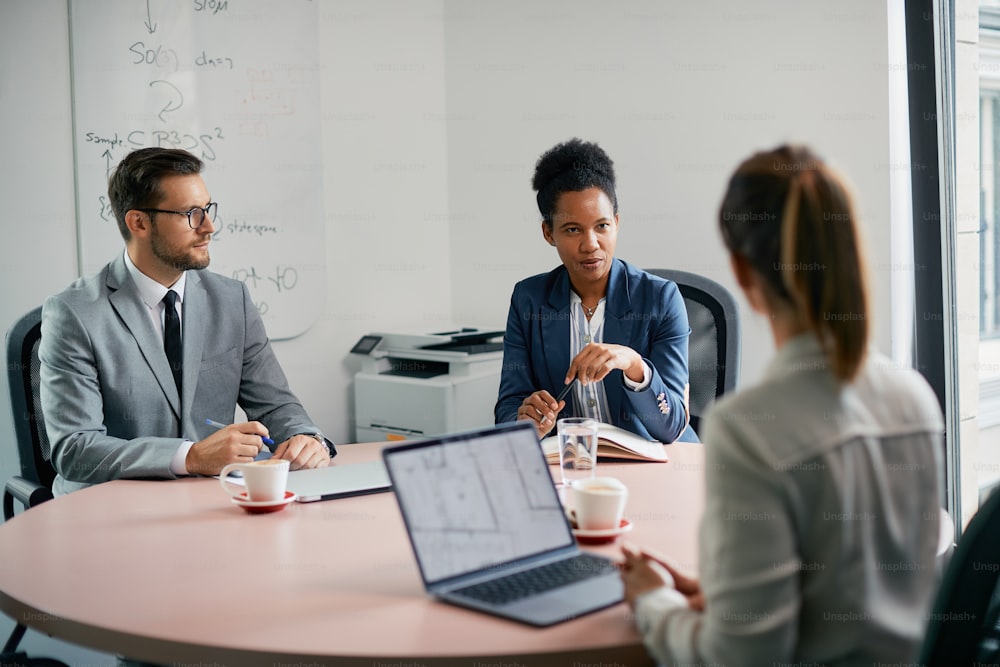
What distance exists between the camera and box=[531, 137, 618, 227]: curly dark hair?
245cm

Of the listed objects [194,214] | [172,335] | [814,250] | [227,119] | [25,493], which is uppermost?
[227,119]

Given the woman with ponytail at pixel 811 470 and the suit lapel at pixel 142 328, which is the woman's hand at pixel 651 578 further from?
the suit lapel at pixel 142 328

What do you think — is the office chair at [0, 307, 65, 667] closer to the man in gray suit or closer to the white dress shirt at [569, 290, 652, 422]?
the man in gray suit

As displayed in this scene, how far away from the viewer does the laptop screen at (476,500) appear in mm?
1203

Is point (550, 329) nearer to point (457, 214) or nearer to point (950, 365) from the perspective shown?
point (950, 365)

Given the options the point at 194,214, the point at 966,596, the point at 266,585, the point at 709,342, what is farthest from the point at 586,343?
the point at 966,596

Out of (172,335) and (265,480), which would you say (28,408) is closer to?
(172,335)

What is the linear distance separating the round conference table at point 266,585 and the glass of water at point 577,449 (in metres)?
0.11

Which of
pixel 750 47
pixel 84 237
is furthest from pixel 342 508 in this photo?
pixel 750 47

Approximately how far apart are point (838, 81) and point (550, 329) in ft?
4.29

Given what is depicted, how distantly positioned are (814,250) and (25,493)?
1.79 m

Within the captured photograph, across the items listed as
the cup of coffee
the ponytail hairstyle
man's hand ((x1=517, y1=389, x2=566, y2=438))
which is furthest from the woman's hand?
man's hand ((x1=517, y1=389, x2=566, y2=438))

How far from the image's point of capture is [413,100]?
376cm

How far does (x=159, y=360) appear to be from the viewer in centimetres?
217
